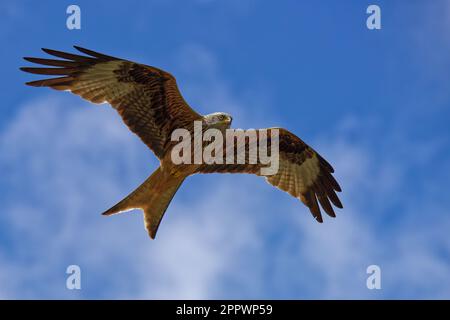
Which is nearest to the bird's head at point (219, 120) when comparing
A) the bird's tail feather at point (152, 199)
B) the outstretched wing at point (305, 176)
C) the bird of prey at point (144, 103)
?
the bird of prey at point (144, 103)

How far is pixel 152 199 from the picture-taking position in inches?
456

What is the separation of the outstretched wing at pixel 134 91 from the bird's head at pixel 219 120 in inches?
8.5

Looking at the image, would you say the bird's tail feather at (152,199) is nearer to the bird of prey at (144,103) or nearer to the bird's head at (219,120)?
the bird of prey at (144,103)

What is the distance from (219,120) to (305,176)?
2.38m

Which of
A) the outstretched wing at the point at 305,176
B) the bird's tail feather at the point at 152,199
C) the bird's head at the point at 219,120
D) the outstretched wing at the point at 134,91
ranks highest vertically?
the outstretched wing at the point at 134,91

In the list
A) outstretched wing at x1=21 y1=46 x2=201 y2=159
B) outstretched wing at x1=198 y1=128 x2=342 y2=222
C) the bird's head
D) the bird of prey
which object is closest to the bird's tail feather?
the bird of prey

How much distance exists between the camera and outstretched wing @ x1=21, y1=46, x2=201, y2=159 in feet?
38.4

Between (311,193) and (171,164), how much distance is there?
109 inches

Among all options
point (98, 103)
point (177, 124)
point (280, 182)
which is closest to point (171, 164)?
point (177, 124)

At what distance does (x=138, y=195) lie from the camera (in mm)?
11492

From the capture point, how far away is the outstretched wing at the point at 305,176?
13.0 m

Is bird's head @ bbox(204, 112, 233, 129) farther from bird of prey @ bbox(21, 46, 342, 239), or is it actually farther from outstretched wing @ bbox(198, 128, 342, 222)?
outstretched wing @ bbox(198, 128, 342, 222)

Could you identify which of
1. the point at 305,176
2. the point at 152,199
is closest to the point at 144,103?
the point at 152,199

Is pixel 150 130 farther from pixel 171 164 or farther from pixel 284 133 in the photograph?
pixel 284 133
